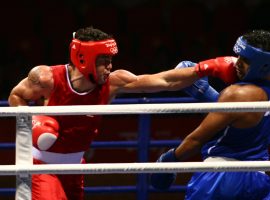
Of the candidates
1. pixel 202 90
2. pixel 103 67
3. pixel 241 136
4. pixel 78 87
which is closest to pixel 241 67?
pixel 241 136

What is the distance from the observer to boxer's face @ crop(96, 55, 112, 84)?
3789 millimetres

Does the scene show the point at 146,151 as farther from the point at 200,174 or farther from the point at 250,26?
the point at 250,26

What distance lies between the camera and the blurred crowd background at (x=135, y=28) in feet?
27.0

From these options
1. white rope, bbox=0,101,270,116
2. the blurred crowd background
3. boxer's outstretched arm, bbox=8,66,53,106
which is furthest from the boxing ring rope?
the blurred crowd background

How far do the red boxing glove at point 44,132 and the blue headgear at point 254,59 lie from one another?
0.94 metres

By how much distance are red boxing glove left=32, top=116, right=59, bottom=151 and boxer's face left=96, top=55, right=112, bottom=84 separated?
1.12 ft

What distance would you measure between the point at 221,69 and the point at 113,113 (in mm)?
894

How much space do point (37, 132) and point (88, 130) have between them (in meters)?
0.38

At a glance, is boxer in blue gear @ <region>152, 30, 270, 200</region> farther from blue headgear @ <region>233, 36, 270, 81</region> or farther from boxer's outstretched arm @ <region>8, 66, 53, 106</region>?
boxer's outstretched arm @ <region>8, 66, 53, 106</region>

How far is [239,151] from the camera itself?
3.41m

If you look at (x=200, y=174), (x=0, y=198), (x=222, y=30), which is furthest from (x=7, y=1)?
(x=200, y=174)

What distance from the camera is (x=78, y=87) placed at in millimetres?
3881

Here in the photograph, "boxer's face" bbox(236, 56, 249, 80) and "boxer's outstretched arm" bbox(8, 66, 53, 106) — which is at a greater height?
"boxer's face" bbox(236, 56, 249, 80)

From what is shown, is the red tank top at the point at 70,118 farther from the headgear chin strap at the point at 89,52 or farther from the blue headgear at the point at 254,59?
the blue headgear at the point at 254,59
